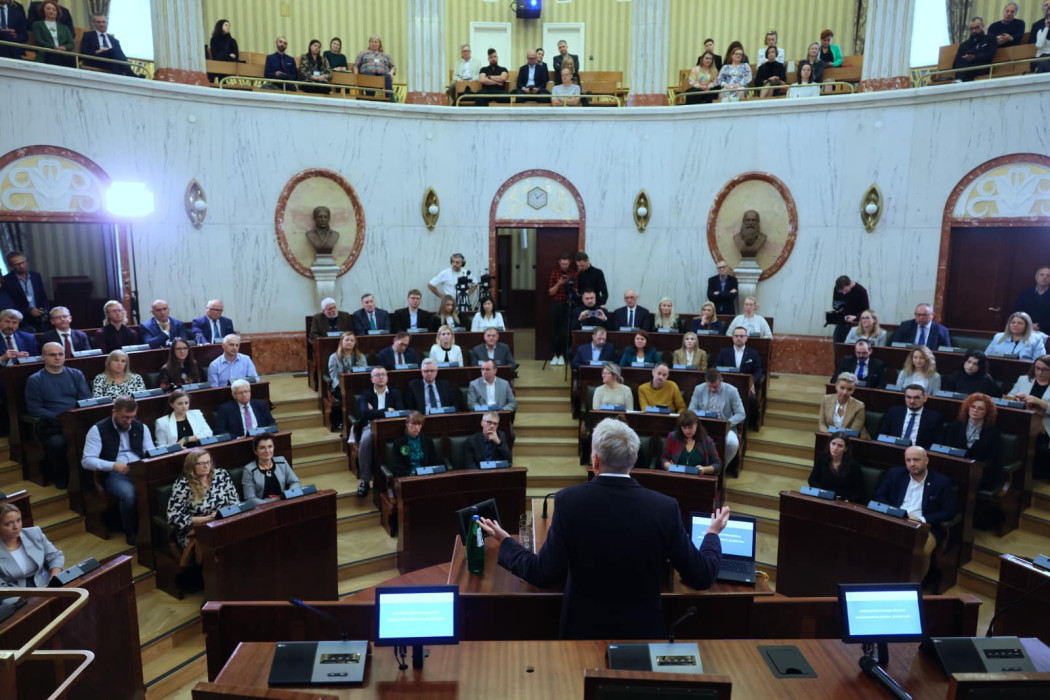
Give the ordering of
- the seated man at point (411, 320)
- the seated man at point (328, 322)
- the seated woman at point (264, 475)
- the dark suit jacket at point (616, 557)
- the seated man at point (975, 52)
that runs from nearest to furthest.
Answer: the dark suit jacket at point (616, 557) → the seated woman at point (264, 475) → the seated man at point (975, 52) → the seated man at point (328, 322) → the seated man at point (411, 320)

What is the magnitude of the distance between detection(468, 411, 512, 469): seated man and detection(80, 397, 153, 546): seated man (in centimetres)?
234

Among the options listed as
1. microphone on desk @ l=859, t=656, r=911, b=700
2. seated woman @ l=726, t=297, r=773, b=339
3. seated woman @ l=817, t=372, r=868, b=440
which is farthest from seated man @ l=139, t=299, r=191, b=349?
microphone on desk @ l=859, t=656, r=911, b=700

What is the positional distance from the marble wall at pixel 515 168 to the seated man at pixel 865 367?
7.32 ft

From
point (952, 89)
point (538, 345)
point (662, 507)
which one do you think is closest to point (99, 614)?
point (662, 507)

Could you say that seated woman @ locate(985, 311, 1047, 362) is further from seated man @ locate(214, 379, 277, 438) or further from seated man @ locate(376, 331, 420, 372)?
seated man @ locate(214, 379, 277, 438)

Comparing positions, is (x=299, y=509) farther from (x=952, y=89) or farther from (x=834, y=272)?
(x=952, y=89)

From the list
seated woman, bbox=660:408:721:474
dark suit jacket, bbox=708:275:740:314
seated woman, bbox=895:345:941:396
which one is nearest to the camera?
seated woman, bbox=660:408:721:474

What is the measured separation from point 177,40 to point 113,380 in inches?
178

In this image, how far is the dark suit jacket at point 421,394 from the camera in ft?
22.4

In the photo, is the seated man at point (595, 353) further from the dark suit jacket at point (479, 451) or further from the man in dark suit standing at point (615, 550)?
the man in dark suit standing at point (615, 550)

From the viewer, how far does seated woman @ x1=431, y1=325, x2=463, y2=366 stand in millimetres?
7617

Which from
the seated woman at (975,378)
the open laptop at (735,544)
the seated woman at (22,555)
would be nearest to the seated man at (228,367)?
the seated woman at (22,555)

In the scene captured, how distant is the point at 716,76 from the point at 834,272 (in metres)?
3.10

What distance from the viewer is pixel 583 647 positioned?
2527 mm
